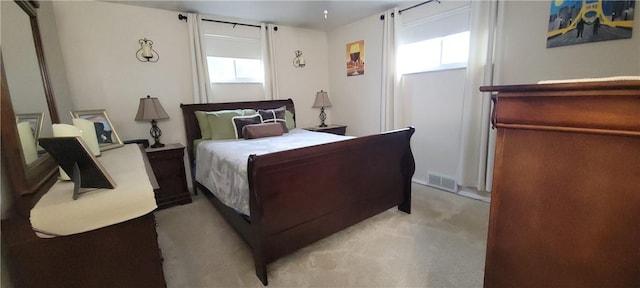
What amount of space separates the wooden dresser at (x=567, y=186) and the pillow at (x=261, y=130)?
8.43 feet

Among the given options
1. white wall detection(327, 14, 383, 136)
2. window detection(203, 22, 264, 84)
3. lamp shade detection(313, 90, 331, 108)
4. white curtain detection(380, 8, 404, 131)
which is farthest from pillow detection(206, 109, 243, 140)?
white curtain detection(380, 8, 404, 131)

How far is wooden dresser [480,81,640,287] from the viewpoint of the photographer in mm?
524

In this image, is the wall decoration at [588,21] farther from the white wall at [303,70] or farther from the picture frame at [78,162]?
the picture frame at [78,162]

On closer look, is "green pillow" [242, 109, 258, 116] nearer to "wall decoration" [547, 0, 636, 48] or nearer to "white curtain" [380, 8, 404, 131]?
"white curtain" [380, 8, 404, 131]

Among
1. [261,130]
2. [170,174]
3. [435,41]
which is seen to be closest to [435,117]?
[435,41]

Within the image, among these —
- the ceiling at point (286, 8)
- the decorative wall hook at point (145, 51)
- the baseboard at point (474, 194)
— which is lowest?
the baseboard at point (474, 194)

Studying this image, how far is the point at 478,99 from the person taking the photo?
2.66 metres

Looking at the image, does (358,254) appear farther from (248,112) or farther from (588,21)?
(588,21)

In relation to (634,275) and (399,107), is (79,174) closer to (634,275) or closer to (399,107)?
(634,275)

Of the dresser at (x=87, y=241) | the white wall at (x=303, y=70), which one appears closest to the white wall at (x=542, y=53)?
the white wall at (x=303, y=70)

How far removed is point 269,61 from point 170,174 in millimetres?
2017

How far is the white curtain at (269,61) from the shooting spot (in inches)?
146

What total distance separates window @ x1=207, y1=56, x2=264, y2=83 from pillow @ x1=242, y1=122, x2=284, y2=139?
0.99 meters

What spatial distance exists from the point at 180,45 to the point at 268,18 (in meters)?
1.18
